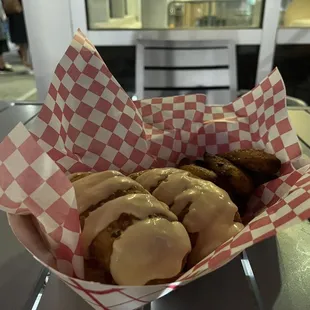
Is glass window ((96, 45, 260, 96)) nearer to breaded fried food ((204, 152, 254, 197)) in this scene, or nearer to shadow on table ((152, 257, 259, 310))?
breaded fried food ((204, 152, 254, 197))

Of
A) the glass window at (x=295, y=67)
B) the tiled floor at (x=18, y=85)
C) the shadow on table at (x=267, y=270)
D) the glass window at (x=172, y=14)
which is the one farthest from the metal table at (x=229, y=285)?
the tiled floor at (x=18, y=85)

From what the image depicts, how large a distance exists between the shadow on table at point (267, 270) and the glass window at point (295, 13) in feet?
5.52

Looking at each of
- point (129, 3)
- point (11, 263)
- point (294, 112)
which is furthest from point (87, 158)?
point (129, 3)

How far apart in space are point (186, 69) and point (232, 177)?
1069mm

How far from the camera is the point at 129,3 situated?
1.93m

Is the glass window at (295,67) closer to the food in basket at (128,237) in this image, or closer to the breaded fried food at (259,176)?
the breaded fried food at (259,176)

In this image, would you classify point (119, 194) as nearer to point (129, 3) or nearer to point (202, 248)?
point (202, 248)

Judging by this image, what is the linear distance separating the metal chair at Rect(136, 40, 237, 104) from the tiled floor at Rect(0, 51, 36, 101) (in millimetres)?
1953

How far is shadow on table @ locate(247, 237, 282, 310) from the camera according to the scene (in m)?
0.38

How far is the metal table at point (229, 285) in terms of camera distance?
1.23ft

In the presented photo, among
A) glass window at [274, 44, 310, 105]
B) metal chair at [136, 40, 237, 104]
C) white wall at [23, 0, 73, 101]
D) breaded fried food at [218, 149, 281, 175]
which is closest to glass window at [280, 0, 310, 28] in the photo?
glass window at [274, 44, 310, 105]

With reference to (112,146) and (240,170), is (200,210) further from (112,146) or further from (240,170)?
(112,146)

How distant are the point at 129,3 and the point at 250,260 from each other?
174cm

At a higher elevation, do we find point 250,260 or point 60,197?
point 60,197
